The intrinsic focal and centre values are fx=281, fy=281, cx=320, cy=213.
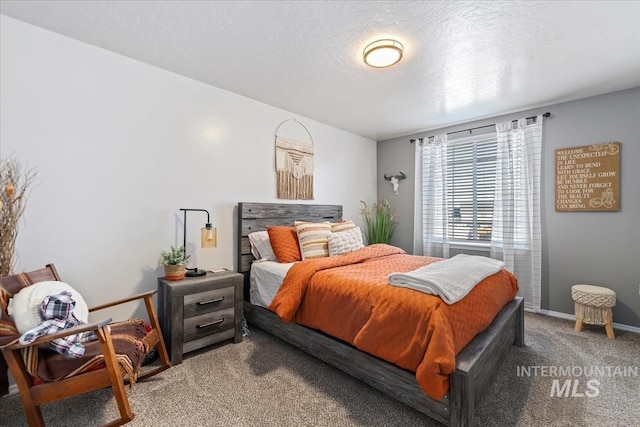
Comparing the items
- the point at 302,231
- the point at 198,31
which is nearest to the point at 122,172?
the point at 198,31

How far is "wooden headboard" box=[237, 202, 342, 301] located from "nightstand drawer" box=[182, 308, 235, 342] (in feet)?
1.79

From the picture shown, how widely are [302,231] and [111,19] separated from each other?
2.30 m

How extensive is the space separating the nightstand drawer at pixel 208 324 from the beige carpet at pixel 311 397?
7.4 inches

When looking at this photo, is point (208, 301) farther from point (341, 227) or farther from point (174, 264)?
point (341, 227)

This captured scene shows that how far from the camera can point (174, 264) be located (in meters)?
2.42

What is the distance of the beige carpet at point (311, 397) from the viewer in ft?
5.37

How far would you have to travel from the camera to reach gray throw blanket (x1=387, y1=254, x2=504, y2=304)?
1.71 metres

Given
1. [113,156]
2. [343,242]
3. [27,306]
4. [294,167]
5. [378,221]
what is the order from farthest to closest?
[378,221], [294,167], [343,242], [113,156], [27,306]

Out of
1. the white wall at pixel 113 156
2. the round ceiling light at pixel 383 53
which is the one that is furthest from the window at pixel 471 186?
the white wall at pixel 113 156

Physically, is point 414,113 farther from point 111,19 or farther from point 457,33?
point 111,19

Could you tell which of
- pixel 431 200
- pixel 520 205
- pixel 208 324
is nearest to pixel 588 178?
pixel 520 205

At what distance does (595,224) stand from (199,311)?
164 inches

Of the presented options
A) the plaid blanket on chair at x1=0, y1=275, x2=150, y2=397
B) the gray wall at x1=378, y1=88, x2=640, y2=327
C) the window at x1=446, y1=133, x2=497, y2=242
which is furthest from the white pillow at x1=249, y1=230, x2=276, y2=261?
the gray wall at x1=378, y1=88, x2=640, y2=327

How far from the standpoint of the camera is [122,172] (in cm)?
238
